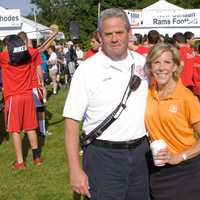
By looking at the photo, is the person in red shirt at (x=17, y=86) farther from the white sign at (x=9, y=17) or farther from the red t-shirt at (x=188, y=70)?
the white sign at (x=9, y=17)

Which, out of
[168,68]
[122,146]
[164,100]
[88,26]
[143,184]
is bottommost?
[88,26]

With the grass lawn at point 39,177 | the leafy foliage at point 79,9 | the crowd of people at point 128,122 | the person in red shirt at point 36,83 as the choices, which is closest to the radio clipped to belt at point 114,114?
the crowd of people at point 128,122

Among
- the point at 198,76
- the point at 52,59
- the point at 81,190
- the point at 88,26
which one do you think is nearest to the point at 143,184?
the point at 81,190

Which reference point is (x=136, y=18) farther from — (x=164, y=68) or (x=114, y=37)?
(x=114, y=37)

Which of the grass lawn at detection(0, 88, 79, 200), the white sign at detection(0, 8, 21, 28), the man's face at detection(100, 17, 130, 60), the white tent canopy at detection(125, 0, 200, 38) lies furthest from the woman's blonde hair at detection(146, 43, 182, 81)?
the white tent canopy at detection(125, 0, 200, 38)

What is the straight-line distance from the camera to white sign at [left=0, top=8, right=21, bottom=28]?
741 inches

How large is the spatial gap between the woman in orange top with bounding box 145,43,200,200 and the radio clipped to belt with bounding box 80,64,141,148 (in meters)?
0.17

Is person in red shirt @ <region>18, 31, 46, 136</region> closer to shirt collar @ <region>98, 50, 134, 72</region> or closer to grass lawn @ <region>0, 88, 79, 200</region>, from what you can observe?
grass lawn @ <region>0, 88, 79, 200</region>

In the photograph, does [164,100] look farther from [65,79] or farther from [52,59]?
[65,79]

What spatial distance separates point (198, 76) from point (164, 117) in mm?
5590

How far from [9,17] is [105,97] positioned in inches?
648

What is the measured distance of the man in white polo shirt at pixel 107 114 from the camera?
10.3 feet

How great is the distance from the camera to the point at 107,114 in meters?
3.22

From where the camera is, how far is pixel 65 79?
19.6 m
